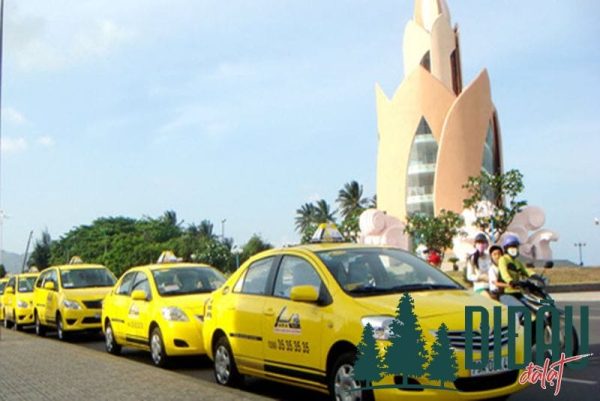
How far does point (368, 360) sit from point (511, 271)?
13.5 feet

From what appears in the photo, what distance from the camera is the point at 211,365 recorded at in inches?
444

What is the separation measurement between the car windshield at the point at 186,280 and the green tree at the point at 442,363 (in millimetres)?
6321

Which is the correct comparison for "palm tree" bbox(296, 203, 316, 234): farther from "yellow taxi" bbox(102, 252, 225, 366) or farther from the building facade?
"yellow taxi" bbox(102, 252, 225, 366)

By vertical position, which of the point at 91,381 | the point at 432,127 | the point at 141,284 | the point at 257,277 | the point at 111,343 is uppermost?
the point at 432,127

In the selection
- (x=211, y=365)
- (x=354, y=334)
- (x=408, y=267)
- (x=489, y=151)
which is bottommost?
(x=211, y=365)

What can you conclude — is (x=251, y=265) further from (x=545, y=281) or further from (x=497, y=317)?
(x=545, y=281)

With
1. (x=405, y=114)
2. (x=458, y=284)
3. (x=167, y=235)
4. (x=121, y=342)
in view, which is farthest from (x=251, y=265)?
(x=167, y=235)

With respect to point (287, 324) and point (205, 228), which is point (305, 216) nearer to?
point (205, 228)

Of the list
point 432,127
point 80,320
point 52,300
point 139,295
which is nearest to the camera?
point 139,295

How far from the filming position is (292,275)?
25.8ft

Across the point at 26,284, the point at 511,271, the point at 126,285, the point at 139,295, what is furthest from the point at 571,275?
the point at 139,295

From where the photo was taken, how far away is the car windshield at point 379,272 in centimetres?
709

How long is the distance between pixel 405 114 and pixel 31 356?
7012 centimetres

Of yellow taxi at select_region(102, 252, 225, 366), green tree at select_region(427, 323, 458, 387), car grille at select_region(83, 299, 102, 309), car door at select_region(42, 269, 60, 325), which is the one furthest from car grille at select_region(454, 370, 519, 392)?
car door at select_region(42, 269, 60, 325)
